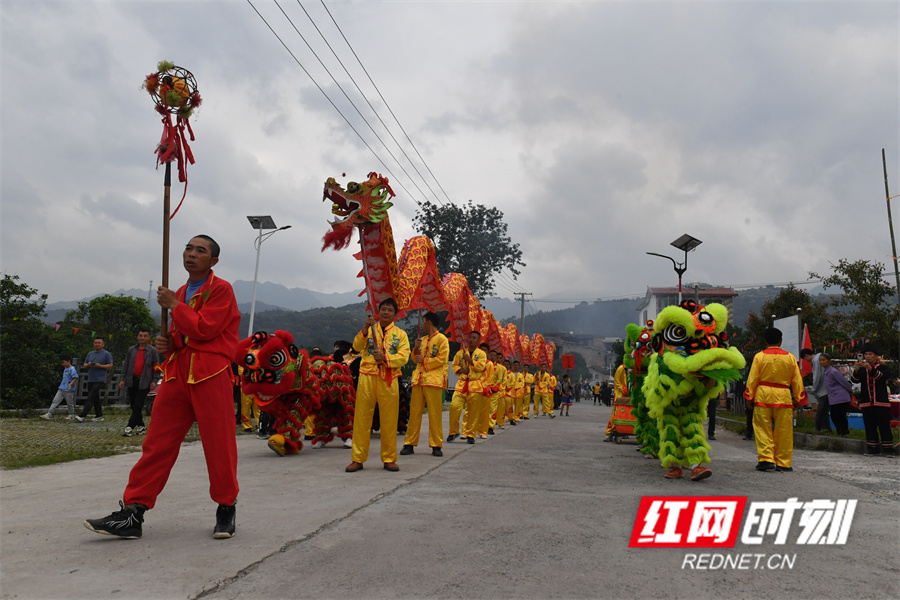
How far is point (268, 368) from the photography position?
25.7 feet

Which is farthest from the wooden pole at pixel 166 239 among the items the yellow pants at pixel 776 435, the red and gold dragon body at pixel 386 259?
the yellow pants at pixel 776 435

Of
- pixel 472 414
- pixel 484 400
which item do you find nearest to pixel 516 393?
pixel 484 400

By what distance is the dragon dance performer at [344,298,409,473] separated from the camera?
6.55m

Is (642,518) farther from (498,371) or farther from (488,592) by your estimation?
(498,371)

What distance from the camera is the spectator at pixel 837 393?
11.3 metres

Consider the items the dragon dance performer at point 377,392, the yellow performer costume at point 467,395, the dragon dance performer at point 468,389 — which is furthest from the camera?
the yellow performer costume at point 467,395

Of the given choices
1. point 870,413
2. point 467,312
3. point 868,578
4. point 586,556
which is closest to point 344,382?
point 467,312

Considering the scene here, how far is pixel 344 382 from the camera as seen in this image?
9.09 metres

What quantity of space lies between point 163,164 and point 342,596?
3.08m

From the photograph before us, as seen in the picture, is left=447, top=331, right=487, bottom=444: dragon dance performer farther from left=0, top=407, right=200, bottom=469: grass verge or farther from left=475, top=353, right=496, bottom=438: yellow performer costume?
left=0, top=407, right=200, bottom=469: grass verge

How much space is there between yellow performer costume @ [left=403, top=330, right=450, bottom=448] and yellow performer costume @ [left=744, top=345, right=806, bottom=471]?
3.97m

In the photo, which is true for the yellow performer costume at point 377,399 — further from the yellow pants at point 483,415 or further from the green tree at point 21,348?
the green tree at point 21,348

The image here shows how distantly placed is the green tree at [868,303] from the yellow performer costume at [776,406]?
51.0ft

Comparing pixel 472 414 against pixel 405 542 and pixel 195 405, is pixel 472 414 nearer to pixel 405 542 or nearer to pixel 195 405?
pixel 405 542
